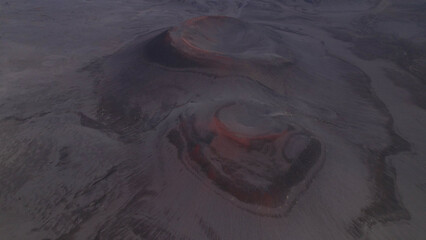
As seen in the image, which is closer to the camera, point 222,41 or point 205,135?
point 205,135

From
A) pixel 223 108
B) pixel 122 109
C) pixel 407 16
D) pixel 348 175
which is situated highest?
pixel 407 16

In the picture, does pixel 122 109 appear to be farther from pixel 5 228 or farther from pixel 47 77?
pixel 5 228

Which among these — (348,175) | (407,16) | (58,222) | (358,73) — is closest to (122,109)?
(58,222)

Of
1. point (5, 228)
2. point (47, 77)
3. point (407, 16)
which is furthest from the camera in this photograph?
point (407, 16)

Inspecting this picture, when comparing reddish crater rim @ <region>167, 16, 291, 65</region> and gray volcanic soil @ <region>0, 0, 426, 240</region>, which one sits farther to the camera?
reddish crater rim @ <region>167, 16, 291, 65</region>

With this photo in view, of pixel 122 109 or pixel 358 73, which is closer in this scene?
pixel 122 109

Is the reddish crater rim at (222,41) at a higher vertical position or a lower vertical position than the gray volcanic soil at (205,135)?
higher

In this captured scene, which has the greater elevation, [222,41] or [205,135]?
[222,41]

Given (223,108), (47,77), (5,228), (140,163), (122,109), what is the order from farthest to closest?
(47,77), (122,109), (223,108), (140,163), (5,228)
